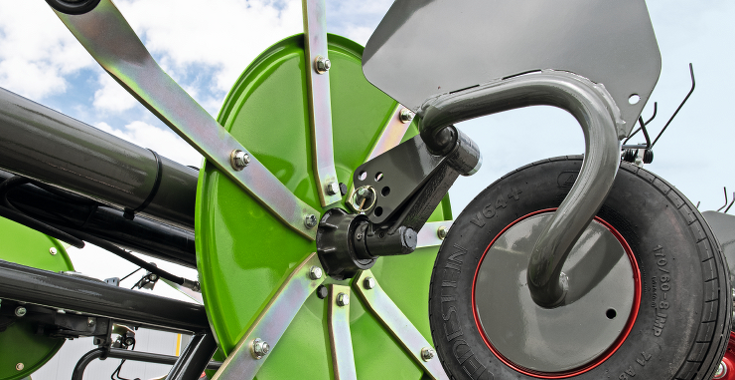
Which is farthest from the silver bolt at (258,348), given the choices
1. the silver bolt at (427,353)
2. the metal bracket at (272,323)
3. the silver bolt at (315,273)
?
the silver bolt at (427,353)

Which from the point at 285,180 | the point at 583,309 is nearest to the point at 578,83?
the point at 583,309

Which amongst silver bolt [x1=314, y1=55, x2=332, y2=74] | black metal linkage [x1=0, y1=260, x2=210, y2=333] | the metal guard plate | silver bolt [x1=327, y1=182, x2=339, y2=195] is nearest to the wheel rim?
the metal guard plate

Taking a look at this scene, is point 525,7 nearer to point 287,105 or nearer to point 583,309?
point 583,309

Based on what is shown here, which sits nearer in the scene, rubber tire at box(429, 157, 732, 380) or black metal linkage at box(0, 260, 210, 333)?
rubber tire at box(429, 157, 732, 380)

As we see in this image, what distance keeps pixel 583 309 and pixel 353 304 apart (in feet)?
2.68

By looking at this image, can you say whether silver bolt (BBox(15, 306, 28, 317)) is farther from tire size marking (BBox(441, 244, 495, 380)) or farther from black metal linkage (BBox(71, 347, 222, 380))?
tire size marking (BBox(441, 244, 495, 380))

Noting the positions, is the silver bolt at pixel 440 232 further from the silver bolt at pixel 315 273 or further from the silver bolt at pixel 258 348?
the silver bolt at pixel 258 348

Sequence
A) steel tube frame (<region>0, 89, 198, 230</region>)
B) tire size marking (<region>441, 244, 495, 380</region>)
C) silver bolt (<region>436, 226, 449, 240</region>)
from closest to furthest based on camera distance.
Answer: tire size marking (<region>441, 244, 495, 380</region>), steel tube frame (<region>0, 89, 198, 230</region>), silver bolt (<region>436, 226, 449, 240</region>)

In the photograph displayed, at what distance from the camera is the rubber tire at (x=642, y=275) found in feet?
2.32

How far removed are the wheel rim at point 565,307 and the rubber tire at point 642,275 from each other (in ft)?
0.05

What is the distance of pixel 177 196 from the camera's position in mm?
1307

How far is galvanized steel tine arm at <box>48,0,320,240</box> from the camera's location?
0.88 meters

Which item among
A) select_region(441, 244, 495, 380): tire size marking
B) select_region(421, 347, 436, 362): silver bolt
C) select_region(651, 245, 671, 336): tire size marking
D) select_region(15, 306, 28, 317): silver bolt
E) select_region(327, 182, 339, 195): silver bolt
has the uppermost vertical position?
select_region(15, 306, 28, 317): silver bolt

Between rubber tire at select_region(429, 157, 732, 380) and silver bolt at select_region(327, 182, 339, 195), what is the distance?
54cm
